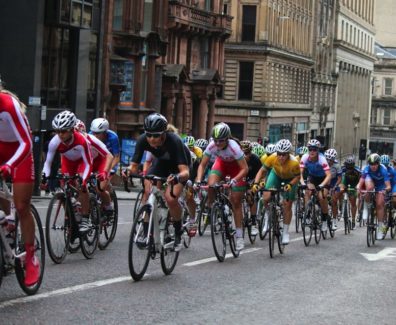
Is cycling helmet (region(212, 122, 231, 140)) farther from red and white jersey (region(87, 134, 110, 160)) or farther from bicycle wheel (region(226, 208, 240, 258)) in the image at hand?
A: red and white jersey (region(87, 134, 110, 160))

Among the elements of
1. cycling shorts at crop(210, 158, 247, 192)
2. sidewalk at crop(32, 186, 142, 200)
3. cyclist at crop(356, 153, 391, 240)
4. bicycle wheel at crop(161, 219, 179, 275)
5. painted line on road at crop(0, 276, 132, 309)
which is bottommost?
sidewalk at crop(32, 186, 142, 200)

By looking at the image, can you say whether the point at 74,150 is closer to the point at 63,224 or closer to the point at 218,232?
the point at 63,224

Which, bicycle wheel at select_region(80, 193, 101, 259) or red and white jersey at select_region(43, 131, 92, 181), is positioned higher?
red and white jersey at select_region(43, 131, 92, 181)

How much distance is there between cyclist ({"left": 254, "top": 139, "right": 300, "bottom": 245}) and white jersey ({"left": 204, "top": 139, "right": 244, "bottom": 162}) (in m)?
1.42

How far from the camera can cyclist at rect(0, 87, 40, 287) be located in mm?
9461

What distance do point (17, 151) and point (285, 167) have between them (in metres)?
8.41

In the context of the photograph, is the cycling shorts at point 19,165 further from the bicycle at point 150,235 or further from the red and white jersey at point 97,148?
the red and white jersey at point 97,148

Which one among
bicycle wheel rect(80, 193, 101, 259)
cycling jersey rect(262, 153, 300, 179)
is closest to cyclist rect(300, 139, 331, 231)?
cycling jersey rect(262, 153, 300, 179)

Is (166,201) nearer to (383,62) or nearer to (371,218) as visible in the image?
(371,218)

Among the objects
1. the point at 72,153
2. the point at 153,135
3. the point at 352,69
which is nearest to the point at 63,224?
the point at 72,153

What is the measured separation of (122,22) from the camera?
47719mm

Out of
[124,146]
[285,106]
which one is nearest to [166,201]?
[124,146]

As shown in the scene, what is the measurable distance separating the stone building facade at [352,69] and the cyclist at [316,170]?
245ft

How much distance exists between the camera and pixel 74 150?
44.3 feet
